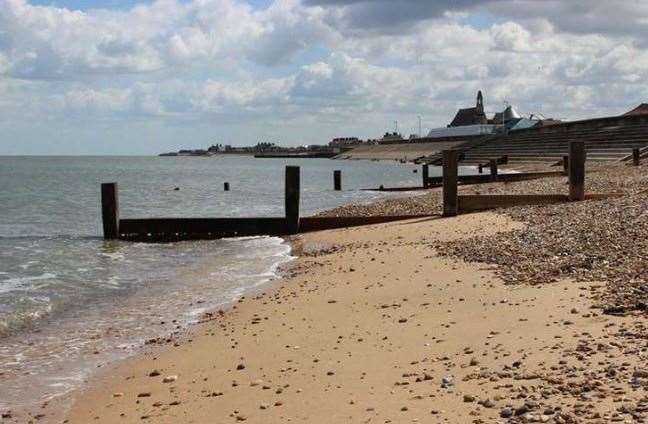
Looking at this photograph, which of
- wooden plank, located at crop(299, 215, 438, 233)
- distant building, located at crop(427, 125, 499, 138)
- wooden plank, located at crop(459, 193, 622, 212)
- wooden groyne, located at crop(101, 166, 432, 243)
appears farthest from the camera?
distant building, located at crop(427, 125, 499, 138)

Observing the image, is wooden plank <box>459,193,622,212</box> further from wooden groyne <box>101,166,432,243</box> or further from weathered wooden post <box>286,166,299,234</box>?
weathered wooden post <box>286,166,299,234</box>

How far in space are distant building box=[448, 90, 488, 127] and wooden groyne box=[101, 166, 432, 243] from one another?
436 ft

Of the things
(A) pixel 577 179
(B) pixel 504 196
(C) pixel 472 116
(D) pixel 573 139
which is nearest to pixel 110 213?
(B) pixel 504 196

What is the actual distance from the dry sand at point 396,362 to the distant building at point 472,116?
14535cm

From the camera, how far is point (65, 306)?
44.4 feet

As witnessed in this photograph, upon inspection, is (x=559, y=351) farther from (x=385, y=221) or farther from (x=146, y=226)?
(x=146, y=226)

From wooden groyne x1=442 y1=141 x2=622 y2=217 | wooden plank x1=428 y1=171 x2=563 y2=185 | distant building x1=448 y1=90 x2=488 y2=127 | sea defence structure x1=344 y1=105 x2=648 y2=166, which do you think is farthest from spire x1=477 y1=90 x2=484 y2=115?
wooden groyne x1=442 y1=141 x2=622 y2=217

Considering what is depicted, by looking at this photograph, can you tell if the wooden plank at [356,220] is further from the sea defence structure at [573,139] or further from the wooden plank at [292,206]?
the sea defence structure at [573,139]

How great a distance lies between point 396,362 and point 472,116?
163 meters

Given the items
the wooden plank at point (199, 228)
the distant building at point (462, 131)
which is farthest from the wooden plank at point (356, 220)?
the distant building at point (462, 131)

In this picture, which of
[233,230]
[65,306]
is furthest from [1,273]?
[233,230]

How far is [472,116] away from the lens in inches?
6545

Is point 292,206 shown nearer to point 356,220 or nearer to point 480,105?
point 356,220

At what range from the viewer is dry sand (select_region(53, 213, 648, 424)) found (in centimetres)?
572
